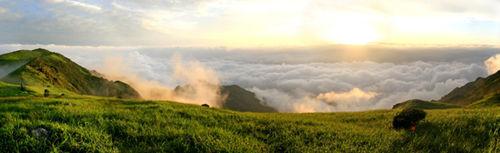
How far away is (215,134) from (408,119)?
10899 mm

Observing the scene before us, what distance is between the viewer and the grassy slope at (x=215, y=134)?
19562 mm

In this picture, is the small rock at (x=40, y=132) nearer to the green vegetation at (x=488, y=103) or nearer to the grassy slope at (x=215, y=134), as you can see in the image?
the grassy slope at (x=215, y=134)

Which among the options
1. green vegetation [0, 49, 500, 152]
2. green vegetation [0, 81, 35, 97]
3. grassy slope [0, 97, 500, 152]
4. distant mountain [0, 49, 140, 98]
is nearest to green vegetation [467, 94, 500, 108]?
green vegetation [0, 49, 500, 152]

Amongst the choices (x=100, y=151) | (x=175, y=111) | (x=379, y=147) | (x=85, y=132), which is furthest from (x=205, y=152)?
(x=175, y=111)

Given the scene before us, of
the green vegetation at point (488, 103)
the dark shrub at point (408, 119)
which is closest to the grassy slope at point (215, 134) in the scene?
the dark shrub at point (408, 119)

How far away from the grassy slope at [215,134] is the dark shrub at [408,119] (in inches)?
16.0

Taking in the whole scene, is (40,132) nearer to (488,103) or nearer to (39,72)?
(488,103)

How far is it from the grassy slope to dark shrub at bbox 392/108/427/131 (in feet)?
1.33

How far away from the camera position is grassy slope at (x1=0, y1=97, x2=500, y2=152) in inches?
770

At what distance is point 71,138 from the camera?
1944cm

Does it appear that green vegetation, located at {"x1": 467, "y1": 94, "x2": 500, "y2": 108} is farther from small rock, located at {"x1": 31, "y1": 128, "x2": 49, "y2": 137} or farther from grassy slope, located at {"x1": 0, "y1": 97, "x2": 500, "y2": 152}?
small rock, located at {"x1": 31, "y1": 128, "x2": 49, "y2": 137}

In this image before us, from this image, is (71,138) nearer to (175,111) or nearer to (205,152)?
(205,152)

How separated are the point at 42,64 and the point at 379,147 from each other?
15190 centimetres

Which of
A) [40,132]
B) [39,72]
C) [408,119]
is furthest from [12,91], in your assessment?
[39,72]
